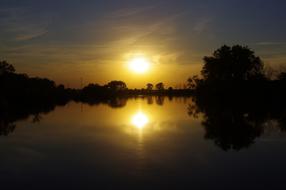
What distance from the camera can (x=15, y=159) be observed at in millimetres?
14555

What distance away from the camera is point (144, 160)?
1388cm

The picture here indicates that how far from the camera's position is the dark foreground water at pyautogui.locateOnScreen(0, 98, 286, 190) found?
1084 centimetres

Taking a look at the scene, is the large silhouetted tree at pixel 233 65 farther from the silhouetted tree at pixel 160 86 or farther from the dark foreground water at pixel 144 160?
the silhouetted tree at pixel 160 86

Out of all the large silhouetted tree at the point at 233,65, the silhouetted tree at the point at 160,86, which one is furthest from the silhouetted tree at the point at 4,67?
the silhouetted tree at the point at 160,86

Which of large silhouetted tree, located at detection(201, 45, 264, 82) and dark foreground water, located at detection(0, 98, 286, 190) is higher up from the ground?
large silhouetted tree, located at detection(201, 45, 264, 82)

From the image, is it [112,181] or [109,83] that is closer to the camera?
[112,181]

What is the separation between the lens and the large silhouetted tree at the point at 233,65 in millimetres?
69250

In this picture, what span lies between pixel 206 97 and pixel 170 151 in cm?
5871

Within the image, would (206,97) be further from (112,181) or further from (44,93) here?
(112,181)

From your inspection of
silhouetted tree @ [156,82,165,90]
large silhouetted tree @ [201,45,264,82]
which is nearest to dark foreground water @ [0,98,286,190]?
large silhouetted tree @ [201,45,264,82]

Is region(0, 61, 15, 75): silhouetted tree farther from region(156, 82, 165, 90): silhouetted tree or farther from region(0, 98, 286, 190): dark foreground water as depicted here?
region(156, 82, 165, 90): silhouetted tree

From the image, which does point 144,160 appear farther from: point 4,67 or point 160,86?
point 160,86

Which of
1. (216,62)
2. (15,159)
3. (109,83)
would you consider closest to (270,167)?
(15,159)

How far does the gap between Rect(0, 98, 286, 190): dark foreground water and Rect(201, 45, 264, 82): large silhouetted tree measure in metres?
48.2
